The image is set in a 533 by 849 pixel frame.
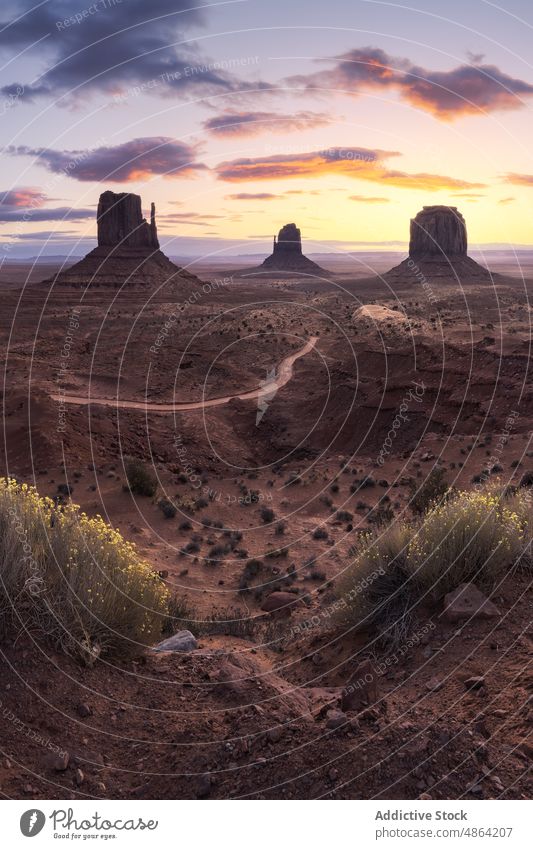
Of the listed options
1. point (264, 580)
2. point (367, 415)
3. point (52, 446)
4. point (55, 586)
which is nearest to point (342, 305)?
point (367, 415)

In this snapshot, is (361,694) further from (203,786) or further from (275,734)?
(203,786)

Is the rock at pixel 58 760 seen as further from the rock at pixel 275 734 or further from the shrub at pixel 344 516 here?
the shrub at pixel 344 516

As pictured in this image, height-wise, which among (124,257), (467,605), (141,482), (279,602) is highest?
(124,257)

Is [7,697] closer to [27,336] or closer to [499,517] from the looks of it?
[499,517]

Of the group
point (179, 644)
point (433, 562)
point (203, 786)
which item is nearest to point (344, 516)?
point (433, 562)

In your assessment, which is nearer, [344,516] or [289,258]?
[344,516]

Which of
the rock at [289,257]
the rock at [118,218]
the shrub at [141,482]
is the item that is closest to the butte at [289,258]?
the rock at [289,257]
